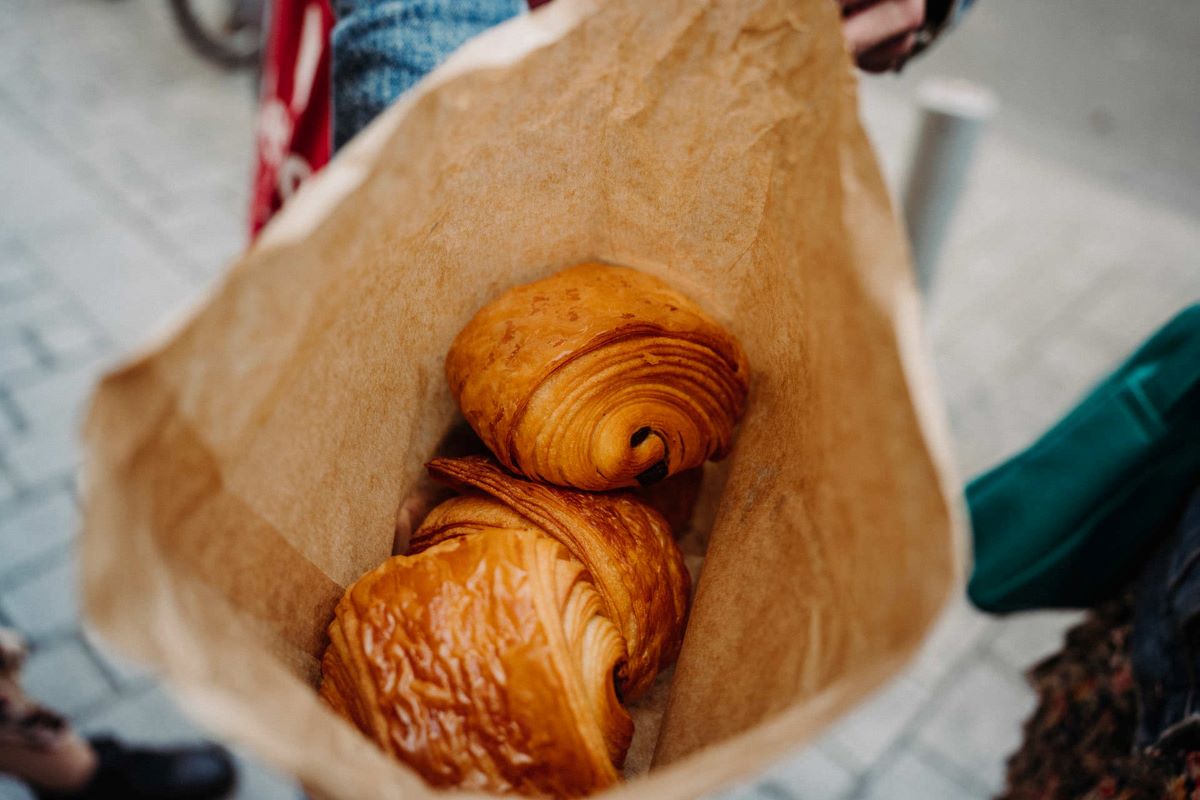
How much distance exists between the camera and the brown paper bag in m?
0.59

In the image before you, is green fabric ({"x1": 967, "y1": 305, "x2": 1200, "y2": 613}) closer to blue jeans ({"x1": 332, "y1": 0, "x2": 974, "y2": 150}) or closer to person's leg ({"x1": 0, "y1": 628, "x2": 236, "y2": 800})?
blue jeans ({"x1": 332, "y1": 0, "x2": 974, "y2": 150})

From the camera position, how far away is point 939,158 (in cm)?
312

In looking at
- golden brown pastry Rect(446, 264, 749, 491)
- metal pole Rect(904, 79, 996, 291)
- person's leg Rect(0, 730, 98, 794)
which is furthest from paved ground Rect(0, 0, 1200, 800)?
golden brown pastry Rect(446, 264, 749, 491)

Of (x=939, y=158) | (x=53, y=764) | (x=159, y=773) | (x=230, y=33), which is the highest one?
(x=230, y=33)

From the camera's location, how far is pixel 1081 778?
1.45 m

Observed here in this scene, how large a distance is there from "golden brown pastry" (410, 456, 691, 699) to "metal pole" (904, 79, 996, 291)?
2562 millimetres

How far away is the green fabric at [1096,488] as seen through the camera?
1328mm

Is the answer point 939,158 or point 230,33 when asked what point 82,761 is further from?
point 230,33

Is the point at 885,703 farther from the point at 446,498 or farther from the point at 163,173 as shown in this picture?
Answer: the point at 163,173

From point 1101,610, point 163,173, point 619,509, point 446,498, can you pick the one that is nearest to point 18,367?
point 163,173

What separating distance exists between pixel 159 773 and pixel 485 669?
1782mm

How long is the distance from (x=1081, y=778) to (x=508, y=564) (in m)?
1.18

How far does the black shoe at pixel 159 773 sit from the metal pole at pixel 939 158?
2.93 meters

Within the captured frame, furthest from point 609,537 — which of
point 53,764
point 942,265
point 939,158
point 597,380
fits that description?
point 942,265
